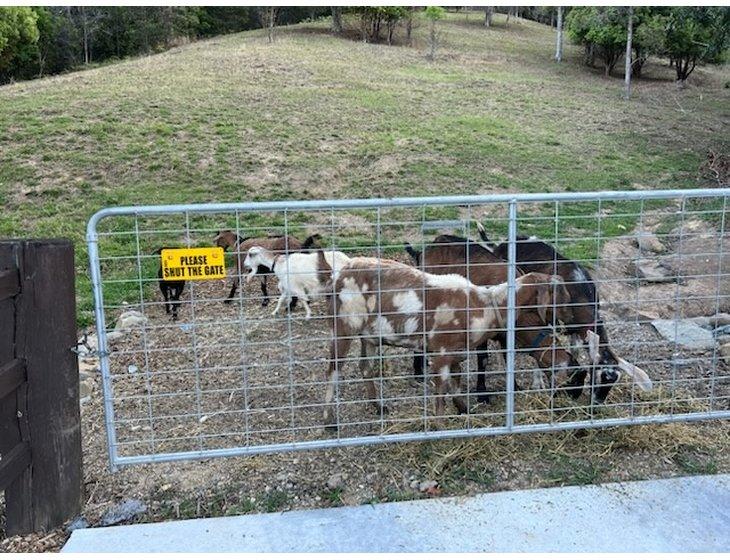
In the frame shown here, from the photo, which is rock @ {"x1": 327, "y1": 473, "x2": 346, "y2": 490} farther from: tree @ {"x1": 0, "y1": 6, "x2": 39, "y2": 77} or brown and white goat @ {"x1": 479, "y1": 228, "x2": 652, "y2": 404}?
tree @ {"x1": 0, "y1": 6, "x2": 39, "y2": 77}

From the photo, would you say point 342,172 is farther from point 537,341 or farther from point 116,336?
point 537,341

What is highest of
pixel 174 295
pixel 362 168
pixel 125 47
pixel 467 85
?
pixel 125 47

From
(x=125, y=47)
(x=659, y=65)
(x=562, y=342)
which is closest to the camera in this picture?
(x=562, y=342)

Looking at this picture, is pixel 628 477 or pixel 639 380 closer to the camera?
pixel 628 477

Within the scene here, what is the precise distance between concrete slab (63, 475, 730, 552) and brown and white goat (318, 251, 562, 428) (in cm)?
80

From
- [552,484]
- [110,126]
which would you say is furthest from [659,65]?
[552,484]

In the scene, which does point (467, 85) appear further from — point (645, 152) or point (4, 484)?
point (4, 484)

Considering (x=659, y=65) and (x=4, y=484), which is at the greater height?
(x=659, y=65)

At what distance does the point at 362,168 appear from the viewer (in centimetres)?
1276

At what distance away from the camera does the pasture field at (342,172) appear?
3.79 meters

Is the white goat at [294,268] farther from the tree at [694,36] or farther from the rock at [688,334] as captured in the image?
the tree at [694,36]

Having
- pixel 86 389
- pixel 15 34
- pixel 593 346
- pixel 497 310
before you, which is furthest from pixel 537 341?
pixel 15 34

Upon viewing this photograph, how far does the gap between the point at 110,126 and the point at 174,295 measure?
24.1 feet

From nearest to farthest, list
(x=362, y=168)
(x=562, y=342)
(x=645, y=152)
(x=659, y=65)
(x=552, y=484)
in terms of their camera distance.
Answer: (x=552, y=484) < (x=562, y=342) < (x=362, y=168) < (x=645, y=152) < (x=659, y=65)
